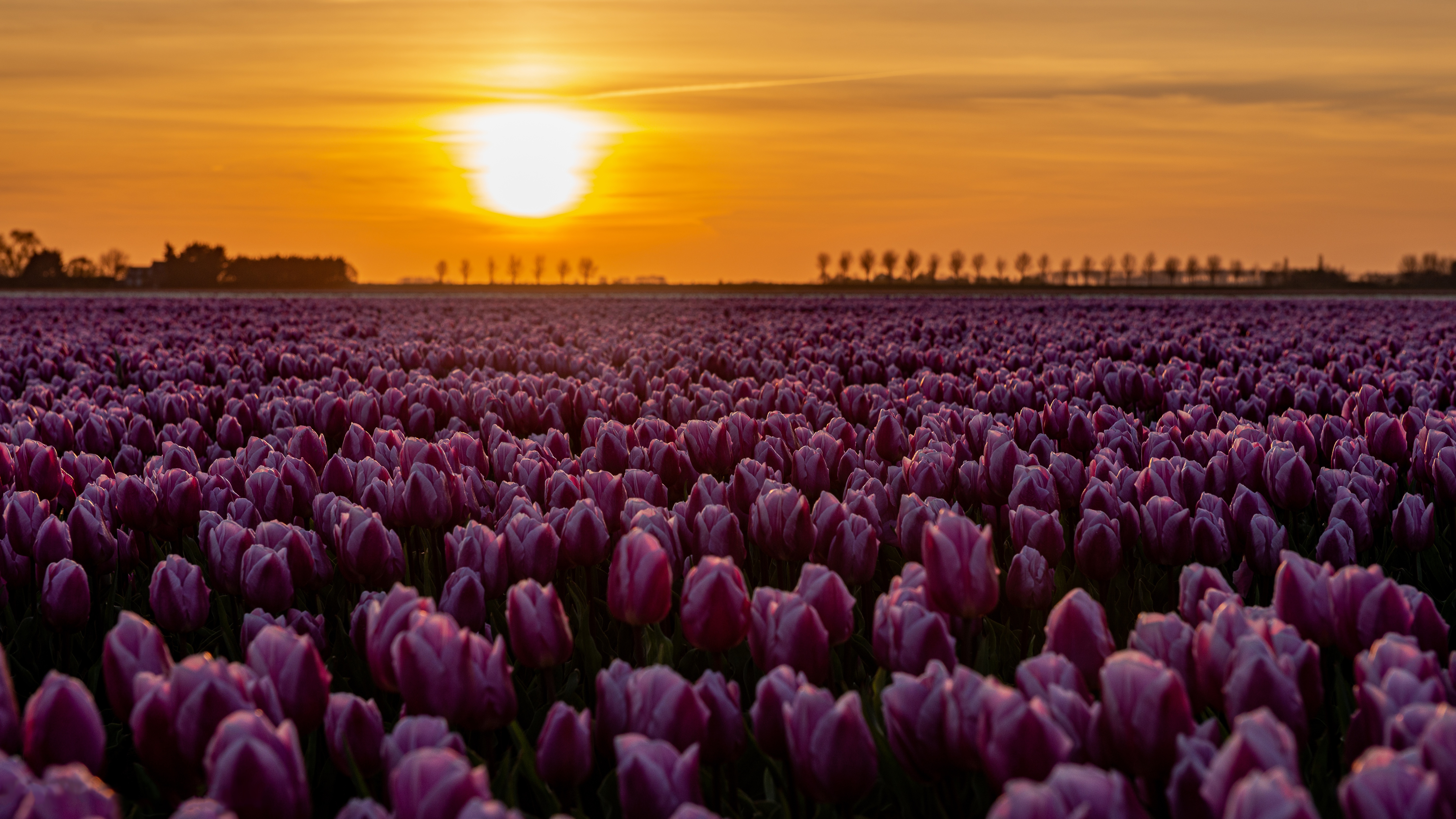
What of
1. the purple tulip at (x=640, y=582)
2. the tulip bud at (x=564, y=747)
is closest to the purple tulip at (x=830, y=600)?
the purple tulip at (x=640, y=582)

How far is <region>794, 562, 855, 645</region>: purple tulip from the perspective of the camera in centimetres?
276

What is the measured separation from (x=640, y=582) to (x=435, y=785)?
1.12m

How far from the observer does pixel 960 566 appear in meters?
2.71

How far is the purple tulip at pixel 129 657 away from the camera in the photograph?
238cm

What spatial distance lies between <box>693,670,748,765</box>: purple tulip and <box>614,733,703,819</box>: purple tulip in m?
0.29

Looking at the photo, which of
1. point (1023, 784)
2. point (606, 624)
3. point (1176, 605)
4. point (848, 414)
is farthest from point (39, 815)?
point (848, 414)

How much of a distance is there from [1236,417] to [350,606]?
5.39 metres

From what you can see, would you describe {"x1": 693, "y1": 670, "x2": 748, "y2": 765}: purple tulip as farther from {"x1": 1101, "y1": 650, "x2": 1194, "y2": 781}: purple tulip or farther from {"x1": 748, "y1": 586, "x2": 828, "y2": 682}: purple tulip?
{"x1": 1101, "y1": 650, "x2": 1194, "y2": 781}: purple tulip

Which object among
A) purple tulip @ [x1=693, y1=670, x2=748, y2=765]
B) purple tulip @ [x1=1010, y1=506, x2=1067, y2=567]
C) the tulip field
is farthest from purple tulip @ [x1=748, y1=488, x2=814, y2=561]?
purple tulip @ [x1=693, y1=670, x2=748, y2=765]

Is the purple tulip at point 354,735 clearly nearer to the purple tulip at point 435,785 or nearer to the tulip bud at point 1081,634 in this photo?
the purple tulip at point 435,785

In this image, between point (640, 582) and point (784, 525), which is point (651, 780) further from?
point (784, 525)

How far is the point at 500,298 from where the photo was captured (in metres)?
54.4

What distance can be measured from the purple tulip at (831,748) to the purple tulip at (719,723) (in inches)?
9.5

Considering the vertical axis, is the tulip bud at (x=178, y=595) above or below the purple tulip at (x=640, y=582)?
below
